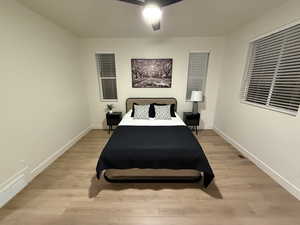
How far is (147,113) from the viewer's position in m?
3.31

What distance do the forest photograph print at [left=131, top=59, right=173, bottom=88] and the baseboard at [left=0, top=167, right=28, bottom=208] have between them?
2.90 metres

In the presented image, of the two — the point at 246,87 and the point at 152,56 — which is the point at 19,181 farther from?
the point at 246,87

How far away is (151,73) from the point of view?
3.74 metres

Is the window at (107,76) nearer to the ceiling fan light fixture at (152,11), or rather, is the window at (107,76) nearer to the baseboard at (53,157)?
the baseboard at (53,157)

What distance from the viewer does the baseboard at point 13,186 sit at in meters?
1.62

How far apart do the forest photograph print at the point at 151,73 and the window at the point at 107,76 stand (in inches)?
23.7

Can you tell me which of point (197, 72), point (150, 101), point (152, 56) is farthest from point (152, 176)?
point (197, 72)

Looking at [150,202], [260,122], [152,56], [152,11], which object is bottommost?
[150,202]

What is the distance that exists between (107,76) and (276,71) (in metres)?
3.75

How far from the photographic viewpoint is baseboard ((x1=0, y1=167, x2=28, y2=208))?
1.62m

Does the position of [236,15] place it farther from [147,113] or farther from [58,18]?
[58,18]

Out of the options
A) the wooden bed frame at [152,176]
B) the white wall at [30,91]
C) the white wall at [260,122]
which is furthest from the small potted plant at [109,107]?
the white wall at [260,122]

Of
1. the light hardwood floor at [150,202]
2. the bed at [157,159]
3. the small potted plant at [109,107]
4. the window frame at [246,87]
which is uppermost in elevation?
the window frame at [246,87]

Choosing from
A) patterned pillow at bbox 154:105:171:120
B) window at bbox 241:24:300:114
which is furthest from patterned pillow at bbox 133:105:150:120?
window at bbox 241:24:300:114
